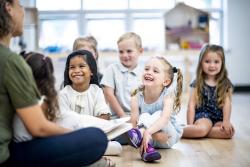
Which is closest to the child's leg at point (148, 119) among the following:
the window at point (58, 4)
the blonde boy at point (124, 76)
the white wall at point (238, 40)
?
the blonde boy at point (124, 76)

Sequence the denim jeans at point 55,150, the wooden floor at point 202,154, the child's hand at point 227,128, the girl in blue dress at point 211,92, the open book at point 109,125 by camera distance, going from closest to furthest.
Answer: the denim jeans at point 55,150 → the open book at point 109,125 → the wooden floor at point 202,154 → the child's hand at point 227,128 → the girl in blue dress at point 211,92

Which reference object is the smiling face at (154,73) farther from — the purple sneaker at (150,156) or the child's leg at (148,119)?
the purple sneaker at (150,156)

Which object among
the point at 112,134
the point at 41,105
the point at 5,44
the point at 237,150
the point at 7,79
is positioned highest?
the point at 5,44

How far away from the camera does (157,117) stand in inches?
98.4

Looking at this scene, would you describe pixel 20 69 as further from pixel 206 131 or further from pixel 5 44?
pixel 206 131

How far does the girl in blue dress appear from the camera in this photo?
2.99 metres

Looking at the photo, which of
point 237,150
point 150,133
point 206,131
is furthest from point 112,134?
point 206,131

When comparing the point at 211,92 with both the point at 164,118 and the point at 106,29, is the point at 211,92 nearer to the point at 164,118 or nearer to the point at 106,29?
the point at 164,118

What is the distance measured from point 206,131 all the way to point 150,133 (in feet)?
2.09

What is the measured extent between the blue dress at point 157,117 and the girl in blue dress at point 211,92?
1.30ft

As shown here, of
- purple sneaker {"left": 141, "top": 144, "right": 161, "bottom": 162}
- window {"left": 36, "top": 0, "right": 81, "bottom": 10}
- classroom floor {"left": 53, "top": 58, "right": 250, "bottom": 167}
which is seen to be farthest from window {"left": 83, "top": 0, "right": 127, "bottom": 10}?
purple sneaker {"left": 141, "top": 144, "right": 161, "bottom": 162}

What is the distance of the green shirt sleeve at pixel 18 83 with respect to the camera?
149 cm

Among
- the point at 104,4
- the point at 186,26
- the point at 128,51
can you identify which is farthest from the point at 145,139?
the point at 104,4

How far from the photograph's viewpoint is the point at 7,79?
58.7 inches
